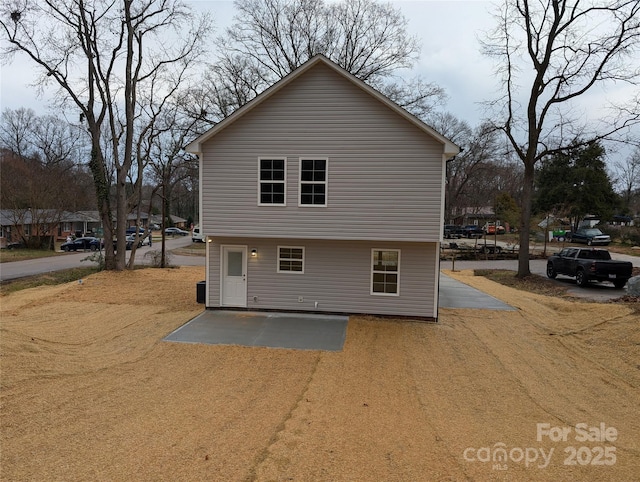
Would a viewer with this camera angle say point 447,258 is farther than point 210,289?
Yes

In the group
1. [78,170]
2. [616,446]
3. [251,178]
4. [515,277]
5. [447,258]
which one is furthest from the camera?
[78,170]

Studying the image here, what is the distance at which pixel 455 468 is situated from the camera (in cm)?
462

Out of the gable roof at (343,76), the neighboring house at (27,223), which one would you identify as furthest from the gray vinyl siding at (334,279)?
the neighboring house at (27,223)

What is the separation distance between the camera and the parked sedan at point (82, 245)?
39344mm

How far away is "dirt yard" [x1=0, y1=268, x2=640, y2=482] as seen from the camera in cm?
469

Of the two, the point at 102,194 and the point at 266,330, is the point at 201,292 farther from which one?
the point at 102,194

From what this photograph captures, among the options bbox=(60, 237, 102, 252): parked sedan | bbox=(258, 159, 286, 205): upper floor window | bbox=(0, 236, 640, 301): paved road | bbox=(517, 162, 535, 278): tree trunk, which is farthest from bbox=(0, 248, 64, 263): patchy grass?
bbox=(517, 162, 535, 278): tree trunk

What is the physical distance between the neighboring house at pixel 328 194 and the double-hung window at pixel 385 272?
0.10ft

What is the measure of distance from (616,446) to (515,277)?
1775 cm

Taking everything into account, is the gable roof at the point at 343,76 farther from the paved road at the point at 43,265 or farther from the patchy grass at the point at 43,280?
the paved road at the point at 43,265

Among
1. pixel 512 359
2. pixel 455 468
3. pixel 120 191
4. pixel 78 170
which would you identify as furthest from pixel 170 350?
pixel 78 170

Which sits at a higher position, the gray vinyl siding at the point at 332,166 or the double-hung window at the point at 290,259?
the gray vinyl siding at the point at 332,166

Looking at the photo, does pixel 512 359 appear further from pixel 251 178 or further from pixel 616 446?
pixel 251 178

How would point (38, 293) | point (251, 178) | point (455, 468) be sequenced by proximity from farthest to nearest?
point (38, 293) < point (251, 178) < point (455, 468)
